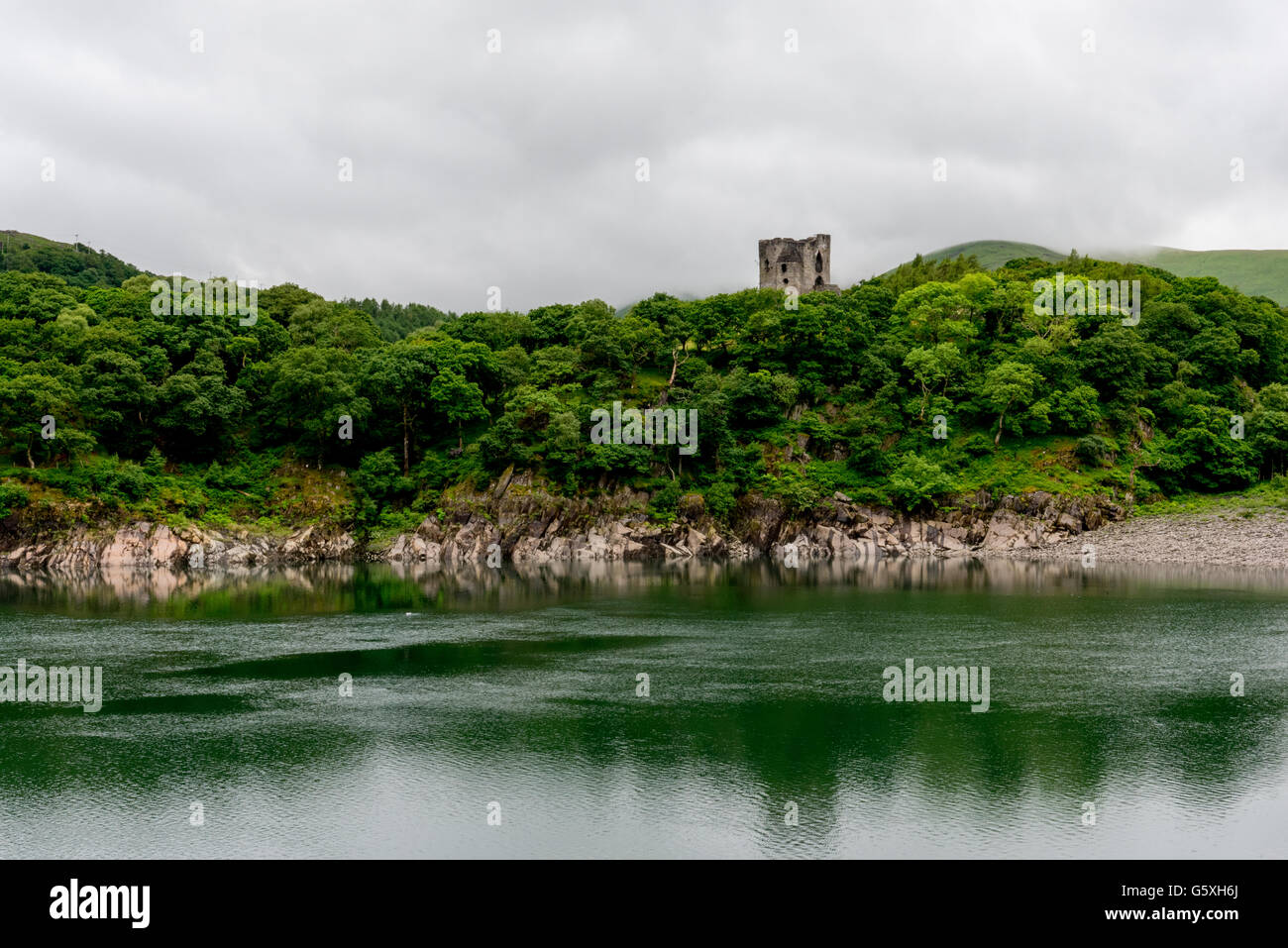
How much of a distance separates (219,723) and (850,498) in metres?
58.9

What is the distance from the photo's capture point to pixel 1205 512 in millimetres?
75500

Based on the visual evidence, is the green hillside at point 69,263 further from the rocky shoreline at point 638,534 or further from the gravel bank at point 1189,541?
the gravel bank at point 1189,541

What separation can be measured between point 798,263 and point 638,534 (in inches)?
1777

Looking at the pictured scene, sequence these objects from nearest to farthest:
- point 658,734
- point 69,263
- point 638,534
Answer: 1. point 658,734
2. point 638,534
3. point 69,263

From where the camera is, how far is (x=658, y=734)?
91.2 ft

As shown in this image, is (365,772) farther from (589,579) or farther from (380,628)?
(589,579)

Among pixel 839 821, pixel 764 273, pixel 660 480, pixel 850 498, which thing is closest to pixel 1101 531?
pixel 850 498

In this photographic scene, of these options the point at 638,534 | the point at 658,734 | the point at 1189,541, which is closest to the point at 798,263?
the point at 638,534

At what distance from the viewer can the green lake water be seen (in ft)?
69.1

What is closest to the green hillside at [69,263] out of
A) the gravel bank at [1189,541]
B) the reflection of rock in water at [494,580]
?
the reflection of rock in water at [494,580]

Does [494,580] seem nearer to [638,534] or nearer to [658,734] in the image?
[638,534]

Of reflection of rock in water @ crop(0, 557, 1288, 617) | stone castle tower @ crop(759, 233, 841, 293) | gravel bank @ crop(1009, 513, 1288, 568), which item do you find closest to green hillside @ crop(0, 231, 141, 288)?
stone castle tower @ crop(759, 233, 841, 293)

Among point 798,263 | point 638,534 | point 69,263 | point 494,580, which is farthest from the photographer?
point 69,263

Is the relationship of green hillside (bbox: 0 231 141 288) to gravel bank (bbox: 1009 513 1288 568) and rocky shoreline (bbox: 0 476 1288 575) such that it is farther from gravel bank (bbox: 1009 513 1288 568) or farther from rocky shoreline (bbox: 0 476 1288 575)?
gravel bank (bbox: 1009 513 1288 568)
